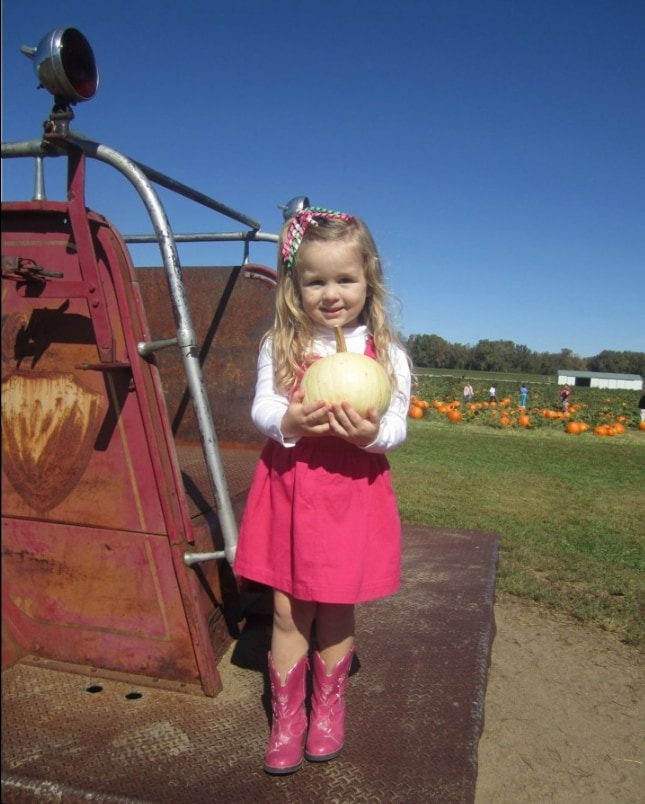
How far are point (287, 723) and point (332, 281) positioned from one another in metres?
1.27

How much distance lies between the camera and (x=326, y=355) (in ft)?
6.67

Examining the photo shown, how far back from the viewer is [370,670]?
236 cm

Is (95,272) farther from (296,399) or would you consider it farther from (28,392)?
(296,399)

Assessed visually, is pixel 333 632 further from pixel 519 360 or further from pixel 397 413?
pixel 519 360

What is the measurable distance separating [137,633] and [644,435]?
16695mm

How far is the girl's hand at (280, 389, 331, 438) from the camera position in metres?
1.75

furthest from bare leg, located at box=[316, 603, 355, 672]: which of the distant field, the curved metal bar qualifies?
the distant field

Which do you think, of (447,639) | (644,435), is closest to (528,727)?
(447,639)

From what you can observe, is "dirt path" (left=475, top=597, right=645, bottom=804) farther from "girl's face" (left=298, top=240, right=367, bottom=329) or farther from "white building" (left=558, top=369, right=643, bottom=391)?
"white building" (left=558, top=369, right=643, bottom=391)

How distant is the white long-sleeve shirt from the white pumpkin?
0.12 m

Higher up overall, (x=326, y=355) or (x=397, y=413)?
(x=326, y=355)

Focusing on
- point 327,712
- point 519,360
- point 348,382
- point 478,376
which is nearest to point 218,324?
point 348,382

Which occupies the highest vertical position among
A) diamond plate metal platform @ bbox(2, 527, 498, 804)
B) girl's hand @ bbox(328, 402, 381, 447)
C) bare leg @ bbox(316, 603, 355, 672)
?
girl's hand @ bbox(328, 402, 381, 447)

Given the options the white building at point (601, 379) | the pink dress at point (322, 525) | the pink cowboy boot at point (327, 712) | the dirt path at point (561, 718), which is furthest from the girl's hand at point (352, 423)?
the white building at point (601, 379)
